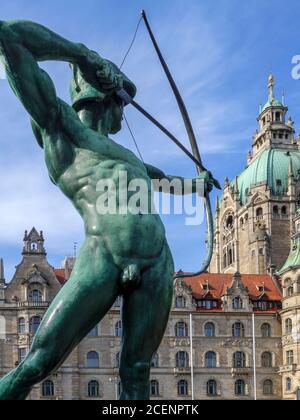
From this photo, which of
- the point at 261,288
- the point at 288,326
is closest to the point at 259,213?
the point at 261,288

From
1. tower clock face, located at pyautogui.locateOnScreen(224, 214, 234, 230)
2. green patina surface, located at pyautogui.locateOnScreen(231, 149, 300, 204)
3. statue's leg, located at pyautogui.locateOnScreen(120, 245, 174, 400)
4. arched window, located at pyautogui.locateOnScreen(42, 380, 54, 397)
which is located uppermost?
green patina surface, located at pyautogui.locateOnScreen(231, 149, 300, 204)

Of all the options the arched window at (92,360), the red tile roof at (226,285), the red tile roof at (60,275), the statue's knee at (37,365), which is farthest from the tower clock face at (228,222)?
the statue's knee at (37,365)

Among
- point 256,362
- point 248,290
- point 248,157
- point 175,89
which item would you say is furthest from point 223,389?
point 175,89

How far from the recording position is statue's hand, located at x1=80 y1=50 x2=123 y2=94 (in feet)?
19.7

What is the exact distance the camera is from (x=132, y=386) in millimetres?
5812

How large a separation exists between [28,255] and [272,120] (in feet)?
147

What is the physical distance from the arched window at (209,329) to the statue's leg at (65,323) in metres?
50.3

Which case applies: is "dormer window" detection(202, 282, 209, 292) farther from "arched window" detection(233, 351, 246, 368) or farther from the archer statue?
the archer statue

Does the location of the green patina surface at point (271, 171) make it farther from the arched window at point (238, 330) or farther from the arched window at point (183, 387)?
the arched window at point (183, 387)

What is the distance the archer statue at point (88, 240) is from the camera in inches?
210

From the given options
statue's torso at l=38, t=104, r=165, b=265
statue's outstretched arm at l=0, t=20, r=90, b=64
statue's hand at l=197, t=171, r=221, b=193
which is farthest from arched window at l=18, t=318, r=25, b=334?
statue's outstretched arm at l=0, t=20, r=90, b=64

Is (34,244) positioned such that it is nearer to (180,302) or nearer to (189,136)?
(180,302)

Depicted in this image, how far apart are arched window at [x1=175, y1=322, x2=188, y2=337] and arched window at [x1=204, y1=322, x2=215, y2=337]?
1.49 m

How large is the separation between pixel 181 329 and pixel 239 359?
479 centimetres
